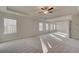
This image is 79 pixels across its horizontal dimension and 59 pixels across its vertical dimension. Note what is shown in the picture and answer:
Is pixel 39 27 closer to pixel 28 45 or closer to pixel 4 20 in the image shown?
pixel 28 45

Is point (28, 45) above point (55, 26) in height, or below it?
below

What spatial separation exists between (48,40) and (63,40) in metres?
0.83

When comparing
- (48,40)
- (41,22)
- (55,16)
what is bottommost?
(48,40)

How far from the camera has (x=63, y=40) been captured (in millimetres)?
3219

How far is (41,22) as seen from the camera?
93.4 inches

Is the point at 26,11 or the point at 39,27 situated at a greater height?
Result: the point at 26,11

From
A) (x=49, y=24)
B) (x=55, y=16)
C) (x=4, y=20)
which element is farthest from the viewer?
(x=4, y=20)
